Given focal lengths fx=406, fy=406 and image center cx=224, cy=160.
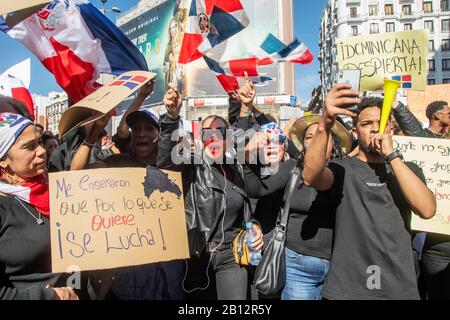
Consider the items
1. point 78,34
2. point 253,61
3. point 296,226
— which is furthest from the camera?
point 253,61

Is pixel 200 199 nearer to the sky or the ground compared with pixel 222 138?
nearer to the ground

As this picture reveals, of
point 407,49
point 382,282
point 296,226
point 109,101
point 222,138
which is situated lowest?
point 382,282

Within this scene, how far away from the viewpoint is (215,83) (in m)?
52.5

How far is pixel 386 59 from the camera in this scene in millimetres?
3588

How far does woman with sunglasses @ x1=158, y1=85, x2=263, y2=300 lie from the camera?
310 centimetres

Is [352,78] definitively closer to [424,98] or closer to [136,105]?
[136,105]

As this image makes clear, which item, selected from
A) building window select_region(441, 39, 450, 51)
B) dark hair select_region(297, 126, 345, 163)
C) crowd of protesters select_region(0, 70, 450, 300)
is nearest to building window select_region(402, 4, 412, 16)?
building window select_region(441, 39, 450, 51)

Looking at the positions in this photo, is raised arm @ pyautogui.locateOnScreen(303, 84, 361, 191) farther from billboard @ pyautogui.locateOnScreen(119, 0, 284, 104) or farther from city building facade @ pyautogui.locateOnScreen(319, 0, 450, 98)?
city building facade @ pyautogui.locateOnScreen(319, 0, 450, 98)

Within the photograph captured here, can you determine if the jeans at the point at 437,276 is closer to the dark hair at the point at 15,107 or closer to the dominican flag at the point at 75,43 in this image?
the dominican flag at the point at 75,43

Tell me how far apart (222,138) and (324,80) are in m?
84.9

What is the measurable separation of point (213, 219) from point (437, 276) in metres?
1.85
